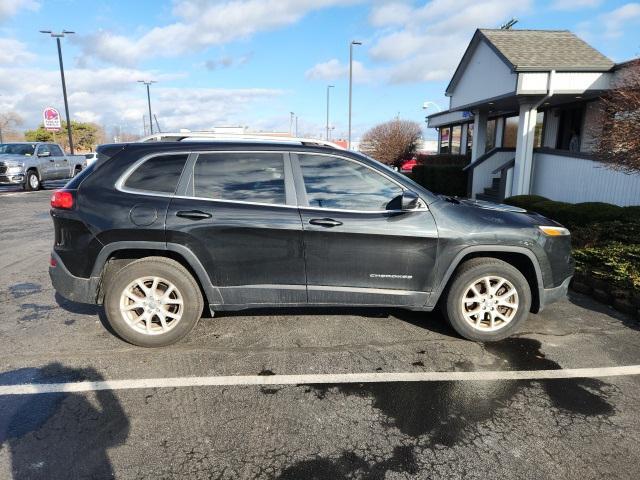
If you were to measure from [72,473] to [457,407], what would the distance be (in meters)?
2.37

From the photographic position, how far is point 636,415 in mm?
2875

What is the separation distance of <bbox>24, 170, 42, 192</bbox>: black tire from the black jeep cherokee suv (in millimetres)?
17133

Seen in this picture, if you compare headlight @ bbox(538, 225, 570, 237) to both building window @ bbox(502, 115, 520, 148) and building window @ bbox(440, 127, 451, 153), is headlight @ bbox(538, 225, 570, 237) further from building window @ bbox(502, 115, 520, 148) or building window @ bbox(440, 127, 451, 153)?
building window @ bbox(440, 127, 451, 153)

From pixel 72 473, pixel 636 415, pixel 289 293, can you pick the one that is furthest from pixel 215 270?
pixel 636 415

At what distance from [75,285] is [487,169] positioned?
47.6ft

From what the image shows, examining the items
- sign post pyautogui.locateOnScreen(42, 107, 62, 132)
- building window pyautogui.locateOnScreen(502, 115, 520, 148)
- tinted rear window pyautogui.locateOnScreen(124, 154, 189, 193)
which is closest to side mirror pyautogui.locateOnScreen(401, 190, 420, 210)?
tinted rear window pyautogui.locateOnScreen(124, 154, 189, 193)

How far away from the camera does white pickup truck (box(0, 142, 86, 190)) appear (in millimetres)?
17141

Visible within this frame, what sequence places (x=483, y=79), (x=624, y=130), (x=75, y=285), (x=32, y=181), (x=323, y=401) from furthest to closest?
(x=32, y=181) → (x=483, y=79) → (x=624, y=130) → (x=75, y=285) → (x=323, y=401)

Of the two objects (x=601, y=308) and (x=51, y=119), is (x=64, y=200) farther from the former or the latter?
(x=51, y=119)

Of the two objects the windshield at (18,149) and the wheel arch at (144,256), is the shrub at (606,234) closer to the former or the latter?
the wheel arch at (144,256)

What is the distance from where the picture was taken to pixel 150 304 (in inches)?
148

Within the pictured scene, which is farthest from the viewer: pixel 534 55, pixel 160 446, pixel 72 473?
pixel 534 55

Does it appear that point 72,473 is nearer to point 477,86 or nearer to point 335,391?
point 335,391

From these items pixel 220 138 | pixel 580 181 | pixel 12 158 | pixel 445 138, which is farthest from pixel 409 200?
pixel 445 138
